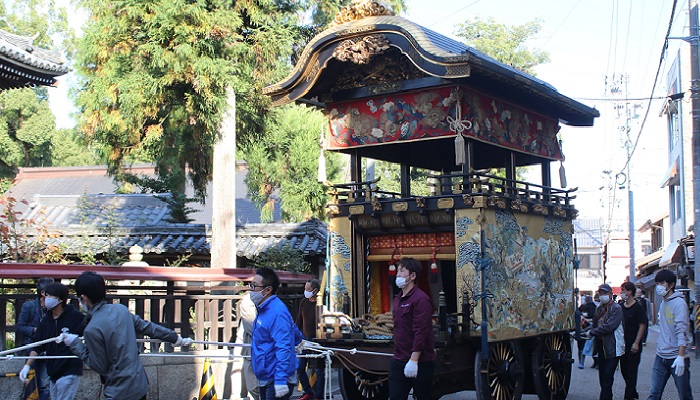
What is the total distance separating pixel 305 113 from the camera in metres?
29.6

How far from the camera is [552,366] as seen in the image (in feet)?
47.1

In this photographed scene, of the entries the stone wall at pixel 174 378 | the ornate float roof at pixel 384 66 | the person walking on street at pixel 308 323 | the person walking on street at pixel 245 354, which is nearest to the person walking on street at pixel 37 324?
the stone wall at pixel 174 378

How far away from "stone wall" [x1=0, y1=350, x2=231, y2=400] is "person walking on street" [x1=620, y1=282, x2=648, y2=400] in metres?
6.24

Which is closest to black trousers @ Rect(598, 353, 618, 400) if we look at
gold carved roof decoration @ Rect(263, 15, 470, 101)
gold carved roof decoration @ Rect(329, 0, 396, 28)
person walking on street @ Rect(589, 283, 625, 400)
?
person walking on street @ Rect(589, 283, 625, 400)

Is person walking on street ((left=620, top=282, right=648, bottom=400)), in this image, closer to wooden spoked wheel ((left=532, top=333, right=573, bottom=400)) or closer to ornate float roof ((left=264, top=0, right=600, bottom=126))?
wooden spoked wheel ((left=532, top=333, right=573, bottom=400))

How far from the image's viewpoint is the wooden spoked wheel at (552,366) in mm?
13617

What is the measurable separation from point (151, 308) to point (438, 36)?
638 centimetres

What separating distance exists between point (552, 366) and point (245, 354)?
5.23 metres

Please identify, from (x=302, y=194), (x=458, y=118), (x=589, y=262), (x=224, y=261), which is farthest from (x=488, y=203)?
(x=589, y=262)

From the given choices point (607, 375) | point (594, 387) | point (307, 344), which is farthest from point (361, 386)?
point (594, 387)

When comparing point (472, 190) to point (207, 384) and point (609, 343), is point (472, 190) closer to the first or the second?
point (609, 343)

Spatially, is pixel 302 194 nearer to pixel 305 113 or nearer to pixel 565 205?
pixel 305 113

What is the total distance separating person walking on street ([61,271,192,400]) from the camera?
22.8 feet

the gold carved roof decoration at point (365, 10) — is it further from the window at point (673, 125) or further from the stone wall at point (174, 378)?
the window at point (673, 125)
